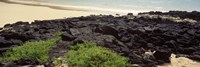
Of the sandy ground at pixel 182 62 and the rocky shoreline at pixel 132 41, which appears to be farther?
the sandy ground at pixel 182 62

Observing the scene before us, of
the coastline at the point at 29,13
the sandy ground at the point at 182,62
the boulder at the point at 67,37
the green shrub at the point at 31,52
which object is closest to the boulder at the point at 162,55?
the sandy ground at the point at 182,62

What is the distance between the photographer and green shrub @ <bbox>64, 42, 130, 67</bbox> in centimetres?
891

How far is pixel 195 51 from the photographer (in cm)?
1226

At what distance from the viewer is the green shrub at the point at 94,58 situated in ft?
29.2

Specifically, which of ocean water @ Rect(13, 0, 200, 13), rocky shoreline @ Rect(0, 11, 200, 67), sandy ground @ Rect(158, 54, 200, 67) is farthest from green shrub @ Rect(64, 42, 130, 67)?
ocean water @ Rect(13, 0, 200, 13)

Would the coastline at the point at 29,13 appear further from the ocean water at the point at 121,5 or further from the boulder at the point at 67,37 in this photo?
the ocean water at the point at 121,5

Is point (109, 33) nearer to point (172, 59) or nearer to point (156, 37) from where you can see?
point (156, 37)

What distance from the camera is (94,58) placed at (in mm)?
9148

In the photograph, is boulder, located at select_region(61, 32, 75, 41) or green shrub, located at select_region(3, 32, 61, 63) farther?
boulder, located at select_region(61, 32, 75, 41)

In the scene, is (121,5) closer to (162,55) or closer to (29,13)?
(29,13)

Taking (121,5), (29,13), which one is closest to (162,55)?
(29,13)

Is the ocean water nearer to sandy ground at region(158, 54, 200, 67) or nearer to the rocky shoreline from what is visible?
the rocky shoreline

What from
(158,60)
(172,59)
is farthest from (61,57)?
(172,59)

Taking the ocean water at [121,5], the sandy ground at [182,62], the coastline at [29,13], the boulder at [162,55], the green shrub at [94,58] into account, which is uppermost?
the green shrub at [94,58]
